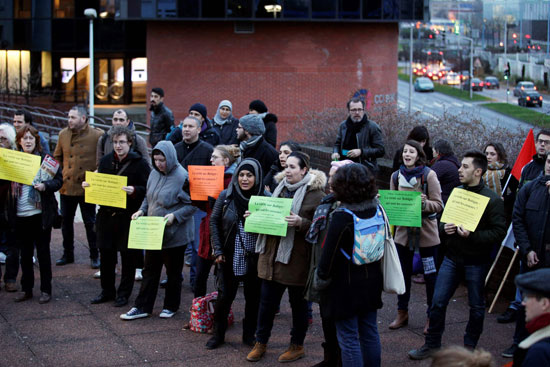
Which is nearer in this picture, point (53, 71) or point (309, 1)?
point (309, 1)

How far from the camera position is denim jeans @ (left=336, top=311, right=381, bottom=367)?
5672 mm

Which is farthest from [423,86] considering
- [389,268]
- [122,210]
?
[389,268]

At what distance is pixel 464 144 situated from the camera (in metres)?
11.7

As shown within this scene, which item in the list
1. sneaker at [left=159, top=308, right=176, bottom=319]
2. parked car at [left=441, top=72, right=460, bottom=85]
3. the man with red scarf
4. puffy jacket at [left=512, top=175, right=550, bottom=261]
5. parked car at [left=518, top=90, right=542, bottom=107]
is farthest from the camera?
parked car at [left=441, top=72, right=460, bottom=85]

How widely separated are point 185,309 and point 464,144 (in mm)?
5548

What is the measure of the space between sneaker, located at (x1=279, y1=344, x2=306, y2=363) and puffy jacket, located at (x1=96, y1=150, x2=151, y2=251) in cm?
248

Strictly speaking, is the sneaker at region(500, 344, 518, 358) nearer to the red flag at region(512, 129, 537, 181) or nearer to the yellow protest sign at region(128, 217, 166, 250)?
the red flag at region(512, 129, 537, 181)

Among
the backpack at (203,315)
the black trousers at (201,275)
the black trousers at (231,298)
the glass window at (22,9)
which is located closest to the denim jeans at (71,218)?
the black trousers at (201,275)

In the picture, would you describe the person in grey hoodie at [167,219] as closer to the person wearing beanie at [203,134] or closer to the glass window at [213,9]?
the person wearing beanie at [203,134]

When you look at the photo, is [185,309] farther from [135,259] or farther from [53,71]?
[53,71]

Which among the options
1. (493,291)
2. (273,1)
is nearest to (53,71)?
(273,1)

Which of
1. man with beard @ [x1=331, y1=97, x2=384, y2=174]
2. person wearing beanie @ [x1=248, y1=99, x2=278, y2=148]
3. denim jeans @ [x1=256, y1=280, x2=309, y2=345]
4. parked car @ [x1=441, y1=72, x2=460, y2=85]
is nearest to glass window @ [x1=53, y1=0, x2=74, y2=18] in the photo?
parked car @ [x1=441, y1=72, x2=460, y2=85]

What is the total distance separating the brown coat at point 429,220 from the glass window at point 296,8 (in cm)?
2619

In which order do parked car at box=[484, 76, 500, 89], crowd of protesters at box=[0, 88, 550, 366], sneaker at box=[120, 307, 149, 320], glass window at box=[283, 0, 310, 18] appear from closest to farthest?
crowd of protesters at box=[0, 88, 550, 366], sneaker at box=[120, 307, 149, 320], glass window at box=[283, 0, 310, 18], parked car at box=[484, 76, 500, 89]
